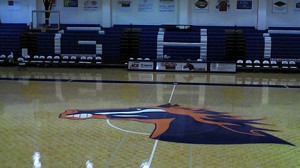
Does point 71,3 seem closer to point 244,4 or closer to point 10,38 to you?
point 10,38

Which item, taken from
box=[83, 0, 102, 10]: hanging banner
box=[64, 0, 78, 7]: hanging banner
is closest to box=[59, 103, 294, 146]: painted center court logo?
box=[83, 0, 102, 10]: hanging banner

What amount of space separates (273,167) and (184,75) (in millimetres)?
13098

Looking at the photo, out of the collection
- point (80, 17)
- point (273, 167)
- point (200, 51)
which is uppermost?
point (80, 17)

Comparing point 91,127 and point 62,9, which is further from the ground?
point 62,9

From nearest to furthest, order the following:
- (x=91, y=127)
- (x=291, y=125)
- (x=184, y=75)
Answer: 1. (x=91, y=127)
2. (x=291, y=125)
3. (x=184, y=75)

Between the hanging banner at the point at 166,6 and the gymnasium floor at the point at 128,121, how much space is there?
862cm

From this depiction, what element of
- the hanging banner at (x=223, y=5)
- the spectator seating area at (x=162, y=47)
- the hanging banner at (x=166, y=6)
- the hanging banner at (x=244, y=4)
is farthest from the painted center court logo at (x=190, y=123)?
the hanging banner at (x=244, y=4)

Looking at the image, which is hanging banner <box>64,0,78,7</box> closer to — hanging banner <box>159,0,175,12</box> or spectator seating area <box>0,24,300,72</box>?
spectator seating area <box>0,24,300,72</box>

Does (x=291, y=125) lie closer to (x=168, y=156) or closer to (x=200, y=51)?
(x=168, y=156)

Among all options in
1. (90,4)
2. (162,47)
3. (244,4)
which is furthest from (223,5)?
(90,4)

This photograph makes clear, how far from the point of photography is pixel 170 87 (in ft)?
47.0

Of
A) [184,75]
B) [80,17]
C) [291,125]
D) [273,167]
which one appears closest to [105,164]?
[273,167]

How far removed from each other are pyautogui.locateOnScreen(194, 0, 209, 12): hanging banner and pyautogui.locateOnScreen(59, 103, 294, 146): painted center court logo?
601 inches

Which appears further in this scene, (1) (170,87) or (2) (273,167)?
(1) (170,87)
